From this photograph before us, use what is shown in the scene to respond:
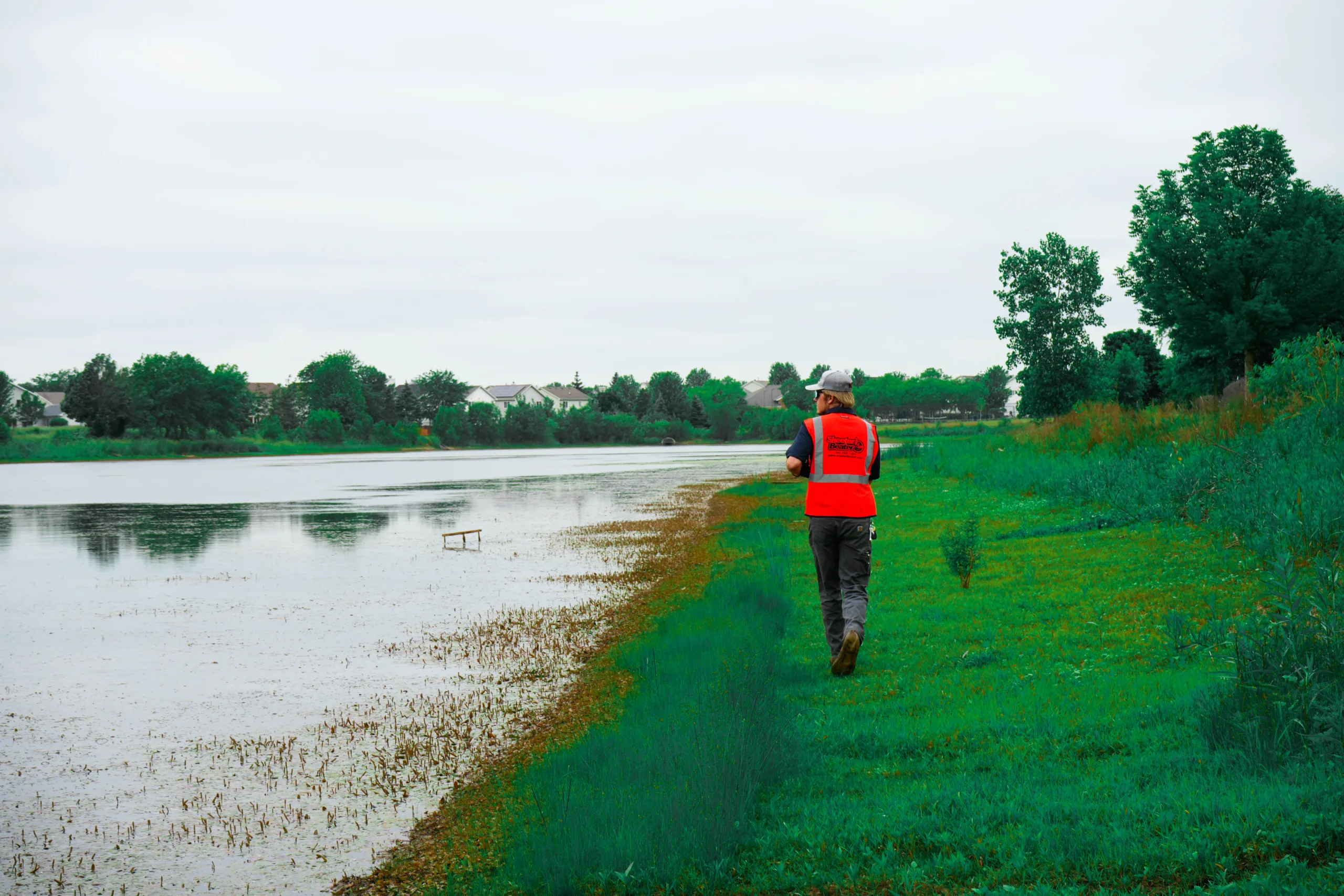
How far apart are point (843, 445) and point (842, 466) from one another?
0.58 ft

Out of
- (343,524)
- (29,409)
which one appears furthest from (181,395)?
(343,524)

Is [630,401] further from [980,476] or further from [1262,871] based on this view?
[1262,871]

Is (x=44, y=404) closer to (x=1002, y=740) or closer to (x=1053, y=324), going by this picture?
(x=1053, y=324)

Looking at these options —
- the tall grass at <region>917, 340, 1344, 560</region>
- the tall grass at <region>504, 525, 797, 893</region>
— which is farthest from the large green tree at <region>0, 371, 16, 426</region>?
the tall grass at <region>504, 525, 797, 893</region>

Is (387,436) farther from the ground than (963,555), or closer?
farther from the ground

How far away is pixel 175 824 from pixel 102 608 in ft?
33.6

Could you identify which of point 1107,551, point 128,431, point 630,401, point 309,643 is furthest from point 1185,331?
point 630,401

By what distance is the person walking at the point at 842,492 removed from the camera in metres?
8.27

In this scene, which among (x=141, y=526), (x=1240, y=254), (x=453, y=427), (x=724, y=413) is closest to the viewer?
(x=141, y=526)

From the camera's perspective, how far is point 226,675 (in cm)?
1079

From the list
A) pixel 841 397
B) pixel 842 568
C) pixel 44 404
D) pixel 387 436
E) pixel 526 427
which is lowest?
pixel 842 568

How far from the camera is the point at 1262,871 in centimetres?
415

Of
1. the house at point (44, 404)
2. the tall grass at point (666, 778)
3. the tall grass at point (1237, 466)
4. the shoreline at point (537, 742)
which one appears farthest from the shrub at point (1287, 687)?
the house at point (44, 404)

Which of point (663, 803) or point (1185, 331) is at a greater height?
point (1185, 331)
